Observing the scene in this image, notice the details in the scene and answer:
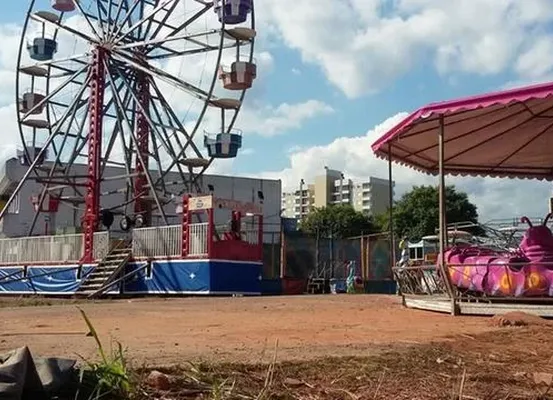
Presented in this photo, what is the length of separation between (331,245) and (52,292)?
434 inches

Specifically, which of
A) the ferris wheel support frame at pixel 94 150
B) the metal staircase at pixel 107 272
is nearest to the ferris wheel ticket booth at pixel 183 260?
the metal staircase at pixel 107 272

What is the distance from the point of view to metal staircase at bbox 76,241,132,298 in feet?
77.4

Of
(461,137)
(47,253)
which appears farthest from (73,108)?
(461,137)

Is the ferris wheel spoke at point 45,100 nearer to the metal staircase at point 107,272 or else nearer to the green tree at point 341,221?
the metal staircase at point 107,272

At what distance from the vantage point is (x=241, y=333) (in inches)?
299

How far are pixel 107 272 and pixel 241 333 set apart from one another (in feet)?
58.6

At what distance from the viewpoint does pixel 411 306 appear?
1148cm

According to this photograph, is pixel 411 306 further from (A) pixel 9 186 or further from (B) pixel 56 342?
(A) pixel 9 186

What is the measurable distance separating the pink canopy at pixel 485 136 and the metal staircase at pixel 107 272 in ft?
42.5

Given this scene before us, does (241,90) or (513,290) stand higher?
(241,90)

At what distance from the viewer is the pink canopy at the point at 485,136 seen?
9.52 meters

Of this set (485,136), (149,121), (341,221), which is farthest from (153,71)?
(341,221)

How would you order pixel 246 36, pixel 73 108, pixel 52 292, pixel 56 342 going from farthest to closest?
pixel 73 108
pixel 246 36
pixel 52 292
pixel 56 342

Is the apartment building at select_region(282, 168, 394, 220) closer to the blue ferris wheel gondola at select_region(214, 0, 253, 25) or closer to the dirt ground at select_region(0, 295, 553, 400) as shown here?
the blue ferris wheel gondola at select_region(214, 0, 253, 25)
